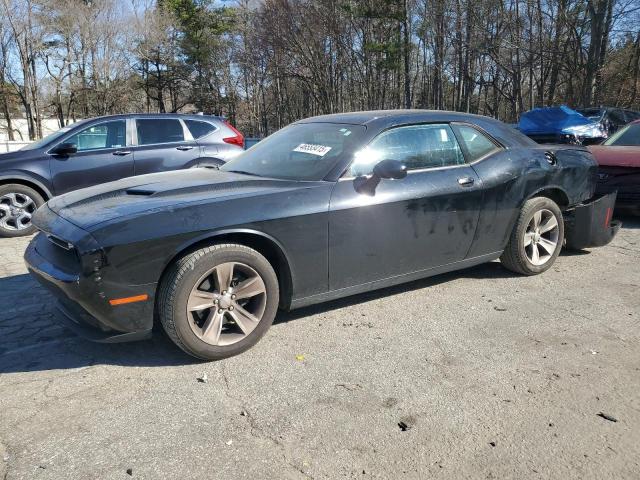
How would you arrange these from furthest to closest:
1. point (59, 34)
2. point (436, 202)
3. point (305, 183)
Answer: point (59, 34), point (436, 202), point (305, 183)

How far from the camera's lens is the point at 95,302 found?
2824 mm

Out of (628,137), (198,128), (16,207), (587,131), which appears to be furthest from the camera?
(587,131)

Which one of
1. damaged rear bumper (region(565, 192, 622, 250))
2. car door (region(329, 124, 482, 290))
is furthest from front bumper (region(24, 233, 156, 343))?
damaged rear bumper (region(565, 192, 622, 250))

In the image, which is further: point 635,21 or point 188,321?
point 635,21

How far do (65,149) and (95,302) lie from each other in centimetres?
500

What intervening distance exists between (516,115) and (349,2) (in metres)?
12.2

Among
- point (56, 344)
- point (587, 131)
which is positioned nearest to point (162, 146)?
point (56, 344)

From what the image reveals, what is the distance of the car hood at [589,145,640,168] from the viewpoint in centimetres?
649

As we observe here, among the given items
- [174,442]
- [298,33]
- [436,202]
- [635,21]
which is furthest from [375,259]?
[298,33]

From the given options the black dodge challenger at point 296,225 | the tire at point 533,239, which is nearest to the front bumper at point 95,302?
the black dodge challenger at point 296,225

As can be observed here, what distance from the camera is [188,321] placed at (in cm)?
303

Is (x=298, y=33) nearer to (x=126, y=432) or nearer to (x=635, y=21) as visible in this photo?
(x=635, y=21)

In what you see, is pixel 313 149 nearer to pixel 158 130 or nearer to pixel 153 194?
pixel 153 194

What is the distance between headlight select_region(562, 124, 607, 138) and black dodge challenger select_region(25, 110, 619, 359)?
7.17 m
